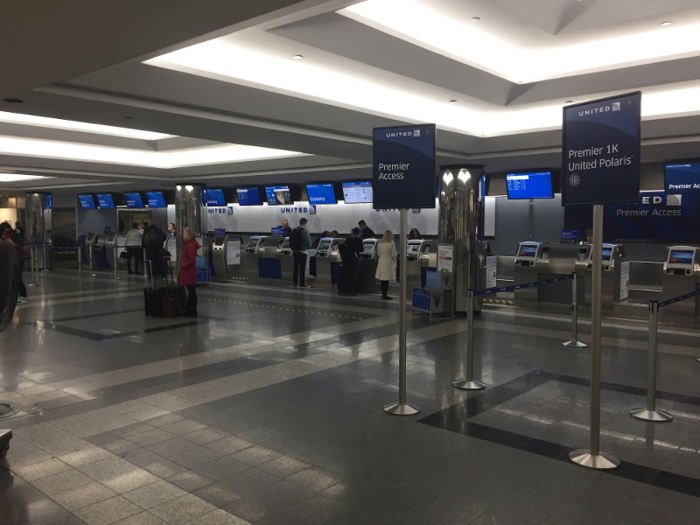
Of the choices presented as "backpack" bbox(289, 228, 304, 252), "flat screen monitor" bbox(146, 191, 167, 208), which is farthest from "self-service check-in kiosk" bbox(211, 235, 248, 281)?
"flat screen monitor" bbox(146, 191, 167, 208)

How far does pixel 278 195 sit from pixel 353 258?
5730 millimetres

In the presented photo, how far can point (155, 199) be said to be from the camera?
73.1 ft

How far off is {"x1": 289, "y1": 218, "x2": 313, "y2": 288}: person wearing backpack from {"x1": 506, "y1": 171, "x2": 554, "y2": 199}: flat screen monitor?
5.34 m

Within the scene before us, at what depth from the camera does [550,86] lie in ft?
24.6

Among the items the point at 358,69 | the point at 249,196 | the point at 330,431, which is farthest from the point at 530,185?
the point at 330,431

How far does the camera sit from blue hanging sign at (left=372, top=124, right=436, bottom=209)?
17.4 feet

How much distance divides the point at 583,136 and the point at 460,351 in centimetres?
433

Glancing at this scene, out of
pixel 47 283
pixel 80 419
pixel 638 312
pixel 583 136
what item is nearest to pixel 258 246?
pixel 47 283

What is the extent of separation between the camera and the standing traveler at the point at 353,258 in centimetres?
1398

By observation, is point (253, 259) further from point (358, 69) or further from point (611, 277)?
point (358, 69)

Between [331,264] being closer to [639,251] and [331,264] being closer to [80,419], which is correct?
[639,251]

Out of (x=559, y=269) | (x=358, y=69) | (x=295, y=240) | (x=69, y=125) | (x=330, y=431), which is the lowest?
(x=330, y=431)

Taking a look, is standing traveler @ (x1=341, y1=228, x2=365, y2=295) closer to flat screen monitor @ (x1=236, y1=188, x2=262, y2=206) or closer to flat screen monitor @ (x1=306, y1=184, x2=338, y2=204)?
flat screen monitor @ (x1=306, y1=184, x2=338, y2=204)

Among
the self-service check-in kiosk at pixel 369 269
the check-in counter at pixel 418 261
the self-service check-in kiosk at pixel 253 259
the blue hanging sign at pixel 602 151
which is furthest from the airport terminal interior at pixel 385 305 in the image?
the self-service check-in kiosk at pixel 253 259
